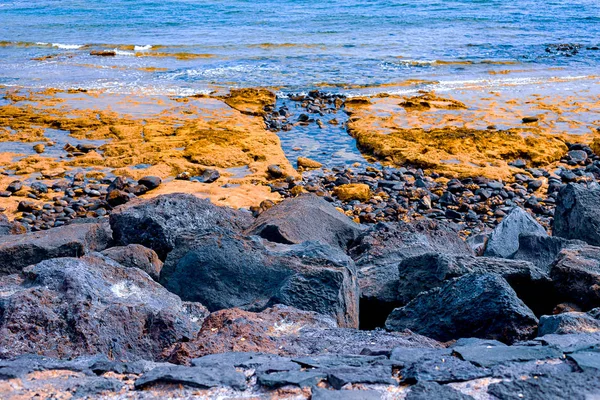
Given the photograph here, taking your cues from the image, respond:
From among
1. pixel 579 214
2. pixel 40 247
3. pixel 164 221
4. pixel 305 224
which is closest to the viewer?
pixel 40 247

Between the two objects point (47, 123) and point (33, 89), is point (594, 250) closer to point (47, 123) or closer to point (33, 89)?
point (47, 123)

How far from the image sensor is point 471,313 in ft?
13.0

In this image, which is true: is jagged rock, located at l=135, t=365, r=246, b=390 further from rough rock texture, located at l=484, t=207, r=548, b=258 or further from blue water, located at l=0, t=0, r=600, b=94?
blue water, located at l=0, t=0, r=600, b=94

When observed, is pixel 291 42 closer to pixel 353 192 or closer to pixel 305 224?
pixel 353 192

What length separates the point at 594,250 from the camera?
494 centimetres

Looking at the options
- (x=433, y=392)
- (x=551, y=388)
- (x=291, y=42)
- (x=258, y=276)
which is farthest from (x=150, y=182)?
(x=291, y=42)

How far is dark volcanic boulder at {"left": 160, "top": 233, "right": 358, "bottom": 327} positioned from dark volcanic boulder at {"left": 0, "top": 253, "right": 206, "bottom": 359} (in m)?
0.40

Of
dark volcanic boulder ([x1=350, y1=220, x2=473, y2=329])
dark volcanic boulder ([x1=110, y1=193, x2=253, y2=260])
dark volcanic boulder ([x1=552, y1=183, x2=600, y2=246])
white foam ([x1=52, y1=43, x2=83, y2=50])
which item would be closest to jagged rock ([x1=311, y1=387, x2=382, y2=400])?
dark volcanic boulder ([x1=350, y1=220, x2=473, y2=329])

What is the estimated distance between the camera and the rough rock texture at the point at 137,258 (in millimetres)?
4984

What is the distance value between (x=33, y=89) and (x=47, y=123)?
3488 mm

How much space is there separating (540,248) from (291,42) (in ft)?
61.3

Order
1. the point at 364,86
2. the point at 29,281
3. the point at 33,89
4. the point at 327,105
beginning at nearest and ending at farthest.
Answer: the point at 29,281
the point at 327,105
the point at 33,89
the point at 364,86

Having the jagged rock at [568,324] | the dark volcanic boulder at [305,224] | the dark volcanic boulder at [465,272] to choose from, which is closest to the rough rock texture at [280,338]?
the jagged rock at [568,324]

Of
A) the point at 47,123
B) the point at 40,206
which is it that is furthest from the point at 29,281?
the point at 47,123
